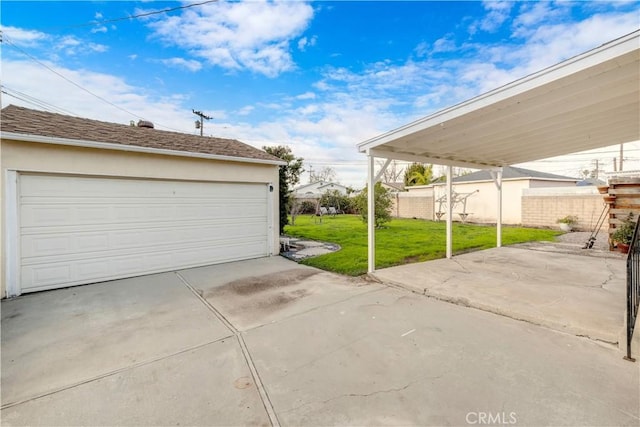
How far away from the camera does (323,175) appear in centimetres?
4744

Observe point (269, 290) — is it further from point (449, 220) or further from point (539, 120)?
point (539, 120)

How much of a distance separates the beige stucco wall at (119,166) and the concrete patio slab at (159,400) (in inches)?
164

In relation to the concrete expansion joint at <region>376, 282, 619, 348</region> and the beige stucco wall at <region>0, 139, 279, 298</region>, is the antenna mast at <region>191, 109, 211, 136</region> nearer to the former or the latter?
the beige stucco wall at <region>0, 139, 279, 298</region>

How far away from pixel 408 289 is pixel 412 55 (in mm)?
7707

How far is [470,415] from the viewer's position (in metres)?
1.95

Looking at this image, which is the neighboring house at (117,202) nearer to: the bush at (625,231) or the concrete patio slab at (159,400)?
the concrete patio slab at (159,400)

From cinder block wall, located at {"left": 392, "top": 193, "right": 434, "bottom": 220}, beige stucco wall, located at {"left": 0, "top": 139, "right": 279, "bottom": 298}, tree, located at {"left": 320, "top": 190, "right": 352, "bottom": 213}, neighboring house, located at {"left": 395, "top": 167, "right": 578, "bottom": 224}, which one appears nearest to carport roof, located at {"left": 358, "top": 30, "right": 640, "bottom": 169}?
beige stucco wall, located at {"left": 0, "top": 139, "right": 279, "bottom": 298}

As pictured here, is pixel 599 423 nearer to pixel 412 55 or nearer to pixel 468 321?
pixel 468 321

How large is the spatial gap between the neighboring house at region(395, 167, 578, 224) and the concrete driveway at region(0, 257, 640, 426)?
38.8 feet

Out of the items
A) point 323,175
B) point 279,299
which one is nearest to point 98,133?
point 279,299

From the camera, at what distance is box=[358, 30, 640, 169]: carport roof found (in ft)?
10.2

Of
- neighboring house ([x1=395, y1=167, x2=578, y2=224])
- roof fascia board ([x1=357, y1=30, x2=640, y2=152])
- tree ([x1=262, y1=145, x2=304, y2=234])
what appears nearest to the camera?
roof fascia board ([x1=357, y1=30, x2=640, y2=152])

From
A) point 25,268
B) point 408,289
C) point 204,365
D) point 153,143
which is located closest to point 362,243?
point 408,289

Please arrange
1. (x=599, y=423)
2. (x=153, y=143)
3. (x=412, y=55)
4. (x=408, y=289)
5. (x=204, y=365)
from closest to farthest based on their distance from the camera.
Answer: (x=599, y=423) → (x=204, y=365) → (x=408, y=289) → (x=153, y=143) → (x=412, y=55)
